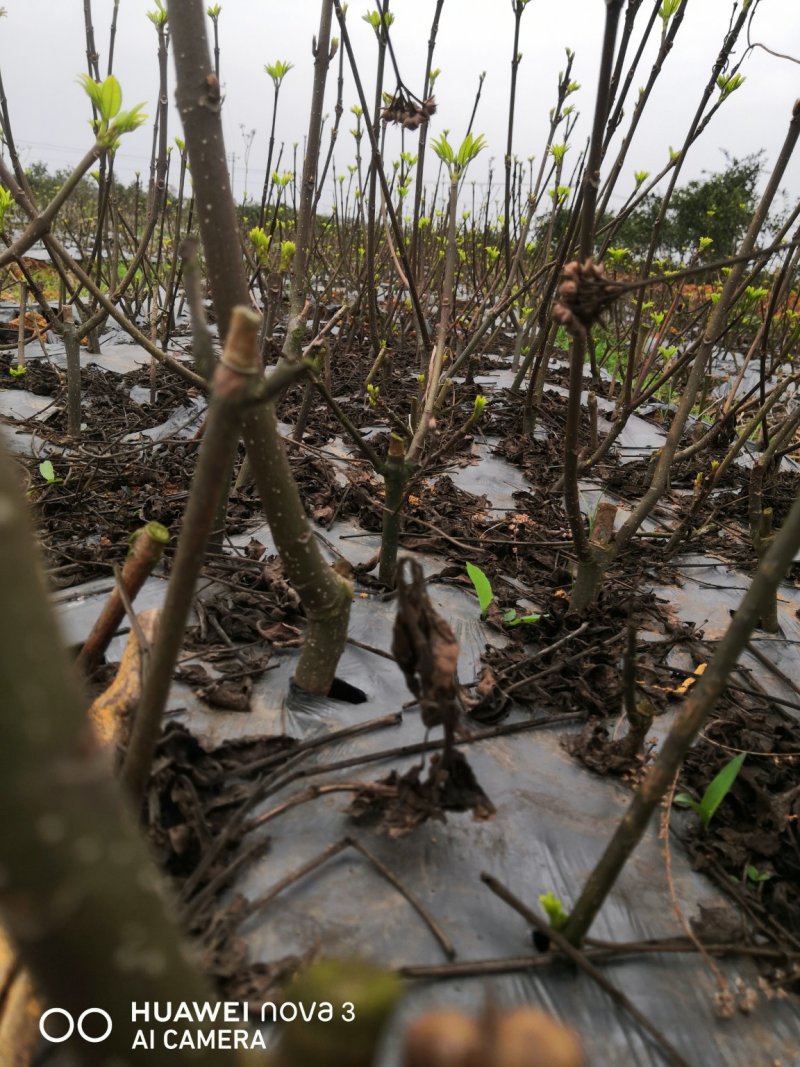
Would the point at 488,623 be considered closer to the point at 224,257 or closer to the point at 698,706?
the point at 698,706

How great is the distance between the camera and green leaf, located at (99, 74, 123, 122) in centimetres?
119

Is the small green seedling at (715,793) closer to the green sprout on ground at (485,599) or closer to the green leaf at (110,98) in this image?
the green sprout on ground at (485,599)

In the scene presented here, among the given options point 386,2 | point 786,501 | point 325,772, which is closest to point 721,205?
point 786,501

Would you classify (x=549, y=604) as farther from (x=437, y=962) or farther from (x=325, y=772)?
(x=437, y=962)

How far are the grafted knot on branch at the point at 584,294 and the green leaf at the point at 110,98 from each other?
2.93 ft

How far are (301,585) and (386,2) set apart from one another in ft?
5.90

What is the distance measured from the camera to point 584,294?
1.04m

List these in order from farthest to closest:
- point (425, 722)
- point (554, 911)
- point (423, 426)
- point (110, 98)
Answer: point (423, 426) → point (110, 98) → point (425, 722) → point (554, 911)

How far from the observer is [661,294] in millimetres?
7094

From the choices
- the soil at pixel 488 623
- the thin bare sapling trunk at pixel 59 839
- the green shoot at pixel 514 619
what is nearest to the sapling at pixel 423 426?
the soil at pixel 488 623

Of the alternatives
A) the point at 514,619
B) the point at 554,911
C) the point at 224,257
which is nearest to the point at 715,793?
the point at 554,911

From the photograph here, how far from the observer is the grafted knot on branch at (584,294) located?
1028mm

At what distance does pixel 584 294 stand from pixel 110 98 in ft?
3.17

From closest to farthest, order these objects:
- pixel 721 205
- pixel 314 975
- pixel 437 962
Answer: pixel 314 975, pixel 437 962, pixel 721 205
